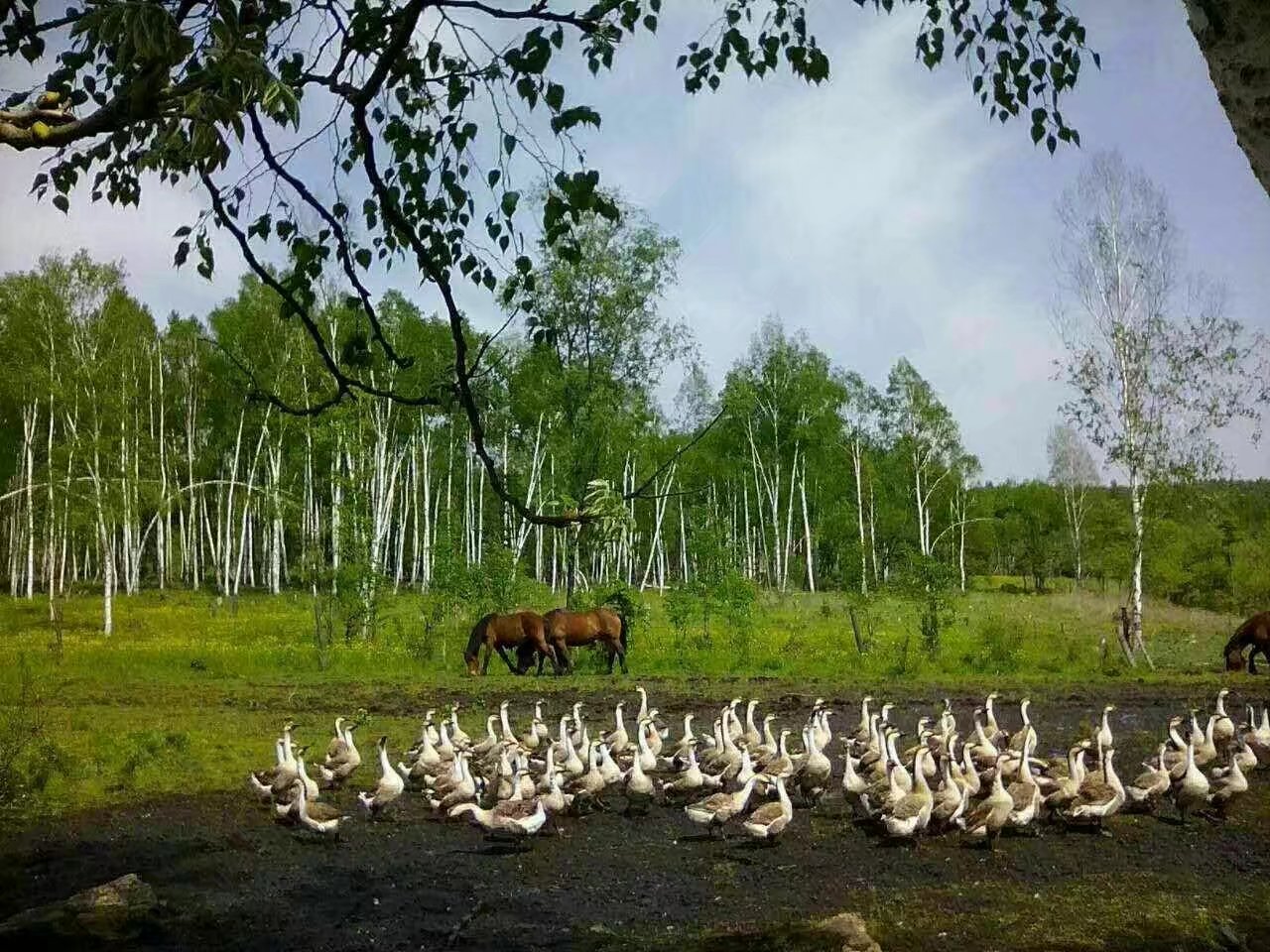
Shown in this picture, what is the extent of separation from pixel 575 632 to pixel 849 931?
65.6 ft

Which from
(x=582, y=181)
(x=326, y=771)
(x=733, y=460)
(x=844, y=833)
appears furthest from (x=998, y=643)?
(x=733, y=460)

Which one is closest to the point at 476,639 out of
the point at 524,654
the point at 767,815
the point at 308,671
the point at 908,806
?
the point at 524,654

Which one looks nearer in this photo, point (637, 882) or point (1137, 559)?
point (637, 882)

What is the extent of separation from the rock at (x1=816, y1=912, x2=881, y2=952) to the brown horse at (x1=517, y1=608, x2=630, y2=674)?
19.3 metres

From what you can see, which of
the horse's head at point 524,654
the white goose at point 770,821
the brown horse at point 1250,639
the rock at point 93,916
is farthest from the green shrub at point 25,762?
the brown horse at point 1250,639

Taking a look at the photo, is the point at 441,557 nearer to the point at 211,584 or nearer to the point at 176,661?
the point at 176,661

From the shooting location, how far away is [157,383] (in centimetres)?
5178

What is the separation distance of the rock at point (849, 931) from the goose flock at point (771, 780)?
11.9 ft

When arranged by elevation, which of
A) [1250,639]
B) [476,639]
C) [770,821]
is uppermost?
[476,639]

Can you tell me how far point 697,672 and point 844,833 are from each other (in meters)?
13.9

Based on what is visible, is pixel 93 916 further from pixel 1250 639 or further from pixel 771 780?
pixel 1250 639

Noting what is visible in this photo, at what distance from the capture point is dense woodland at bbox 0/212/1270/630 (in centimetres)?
2827

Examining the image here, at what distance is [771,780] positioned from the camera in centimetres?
1162

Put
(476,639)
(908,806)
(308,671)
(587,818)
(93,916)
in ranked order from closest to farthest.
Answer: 1. (93,916)
2. (908,806)
3. (587,818)
4. (308,671)
5. (476,639)
